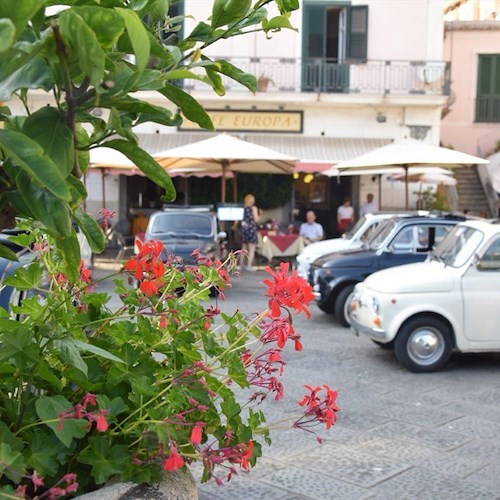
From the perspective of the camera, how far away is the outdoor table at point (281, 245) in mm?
17984

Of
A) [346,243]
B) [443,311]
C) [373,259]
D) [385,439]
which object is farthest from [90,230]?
[346,243]

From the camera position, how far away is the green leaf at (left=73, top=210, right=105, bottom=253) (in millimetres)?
1869

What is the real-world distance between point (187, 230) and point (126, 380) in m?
12.9

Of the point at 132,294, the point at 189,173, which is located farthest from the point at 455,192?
the point at 132,294

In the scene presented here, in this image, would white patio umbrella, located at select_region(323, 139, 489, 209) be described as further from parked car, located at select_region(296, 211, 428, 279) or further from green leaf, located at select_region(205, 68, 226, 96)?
green leaf, located at select_region(205, 68, 226, 96)

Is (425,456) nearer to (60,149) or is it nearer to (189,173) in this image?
(60,149)

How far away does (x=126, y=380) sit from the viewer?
216cm

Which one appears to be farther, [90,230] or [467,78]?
[467,78]

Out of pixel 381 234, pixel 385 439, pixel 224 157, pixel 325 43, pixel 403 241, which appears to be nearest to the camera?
pixel 385 439

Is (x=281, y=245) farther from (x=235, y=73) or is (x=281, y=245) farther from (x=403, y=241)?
(x=235, y=73)

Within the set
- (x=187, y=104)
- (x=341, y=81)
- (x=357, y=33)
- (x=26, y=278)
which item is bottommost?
(x=26, y=278)

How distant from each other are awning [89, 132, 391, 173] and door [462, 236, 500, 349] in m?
14.2

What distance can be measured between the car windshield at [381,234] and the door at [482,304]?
130 inches

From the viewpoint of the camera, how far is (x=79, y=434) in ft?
6.07
